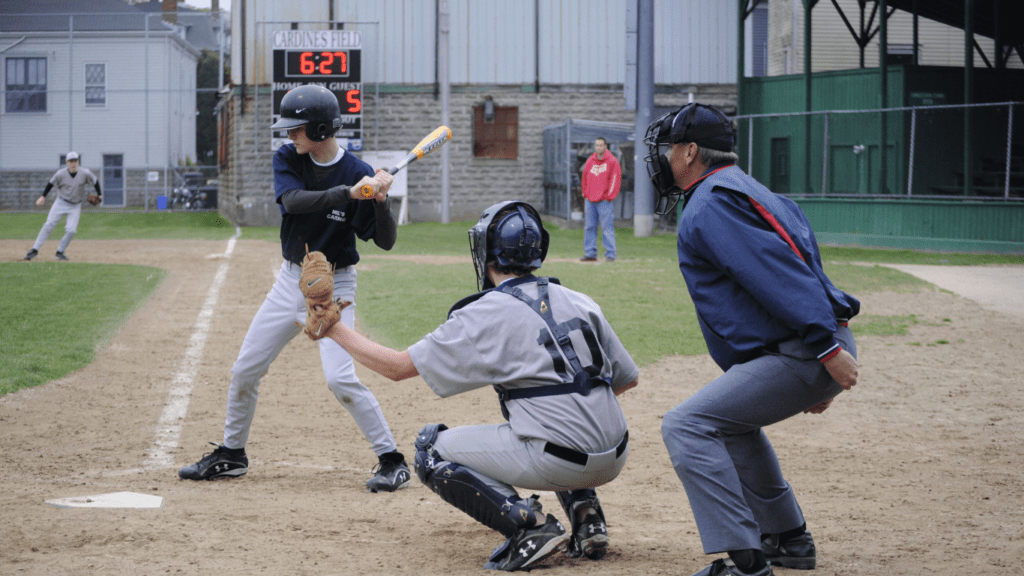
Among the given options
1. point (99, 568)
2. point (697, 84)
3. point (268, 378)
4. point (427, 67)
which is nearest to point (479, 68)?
point (427, 67)

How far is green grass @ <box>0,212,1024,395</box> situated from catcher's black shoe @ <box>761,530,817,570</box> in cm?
493

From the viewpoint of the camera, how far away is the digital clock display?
24578 millimetres

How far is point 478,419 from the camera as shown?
6848 mm

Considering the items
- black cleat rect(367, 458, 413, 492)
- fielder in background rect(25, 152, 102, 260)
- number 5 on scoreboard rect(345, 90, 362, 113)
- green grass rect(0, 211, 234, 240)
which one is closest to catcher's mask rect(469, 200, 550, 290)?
black cleat rect(367, 458, 413, 492)

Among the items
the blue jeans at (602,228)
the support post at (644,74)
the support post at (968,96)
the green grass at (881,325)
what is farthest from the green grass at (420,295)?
the support post at (644,74)

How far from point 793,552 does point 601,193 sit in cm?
1305

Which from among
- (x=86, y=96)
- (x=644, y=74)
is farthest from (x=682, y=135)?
(x=86, y=96)

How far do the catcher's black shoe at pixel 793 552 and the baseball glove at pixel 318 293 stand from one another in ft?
6.40

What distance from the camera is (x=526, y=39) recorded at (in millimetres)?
29984

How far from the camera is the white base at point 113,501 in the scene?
466 cm

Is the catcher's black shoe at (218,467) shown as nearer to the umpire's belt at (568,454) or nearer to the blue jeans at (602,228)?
the umpire's belt at (568,454)

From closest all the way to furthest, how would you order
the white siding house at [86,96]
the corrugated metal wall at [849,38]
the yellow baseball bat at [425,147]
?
the yellow baseball bat at [425,147] → the corrugated metal wall at [849,38] → the white siding house at [86,96]

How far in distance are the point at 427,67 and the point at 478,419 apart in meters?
24.1

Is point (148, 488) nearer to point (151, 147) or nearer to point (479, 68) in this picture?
point (479, 68)
